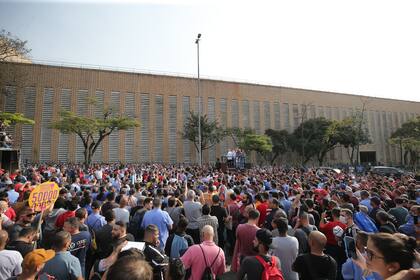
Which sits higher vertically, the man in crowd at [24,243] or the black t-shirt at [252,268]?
the man in crowd at [24,243]

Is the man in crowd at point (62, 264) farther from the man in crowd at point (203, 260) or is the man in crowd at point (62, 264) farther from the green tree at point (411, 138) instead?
the green tree at point (411, 138)

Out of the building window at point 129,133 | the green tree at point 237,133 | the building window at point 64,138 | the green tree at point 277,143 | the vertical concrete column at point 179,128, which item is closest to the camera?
the building window at point 64,138

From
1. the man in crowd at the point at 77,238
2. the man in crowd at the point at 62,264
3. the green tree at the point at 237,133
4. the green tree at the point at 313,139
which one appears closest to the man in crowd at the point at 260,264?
the man in crowd at the point at 62,264

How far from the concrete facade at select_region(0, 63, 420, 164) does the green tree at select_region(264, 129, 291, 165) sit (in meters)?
2.15

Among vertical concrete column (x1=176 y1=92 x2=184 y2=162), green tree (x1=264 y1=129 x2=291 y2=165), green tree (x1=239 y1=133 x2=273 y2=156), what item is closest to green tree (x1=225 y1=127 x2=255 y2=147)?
green tree (x1=239 y1=133 x2=273 y2=156)

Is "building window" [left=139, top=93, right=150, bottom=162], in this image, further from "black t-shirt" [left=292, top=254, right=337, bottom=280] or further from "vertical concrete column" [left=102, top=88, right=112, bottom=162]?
"black t-shirt" [left=292, top=254, right=337, bottom=280]

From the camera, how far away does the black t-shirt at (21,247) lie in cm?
372

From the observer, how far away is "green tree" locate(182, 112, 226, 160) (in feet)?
125

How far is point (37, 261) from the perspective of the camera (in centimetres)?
281

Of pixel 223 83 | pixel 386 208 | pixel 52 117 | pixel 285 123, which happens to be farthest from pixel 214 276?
pixel 285 123

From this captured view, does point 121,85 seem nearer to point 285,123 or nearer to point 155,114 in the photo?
point 155,114

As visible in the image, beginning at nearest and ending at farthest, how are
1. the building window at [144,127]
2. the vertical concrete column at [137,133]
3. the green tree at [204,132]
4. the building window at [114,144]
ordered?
the building window at [114,144], the vertical concrete column at [137,133], the building window at [144,127], the green tree at [204,132]

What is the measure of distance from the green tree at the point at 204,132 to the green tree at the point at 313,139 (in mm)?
13849

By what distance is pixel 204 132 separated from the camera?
125 ft
